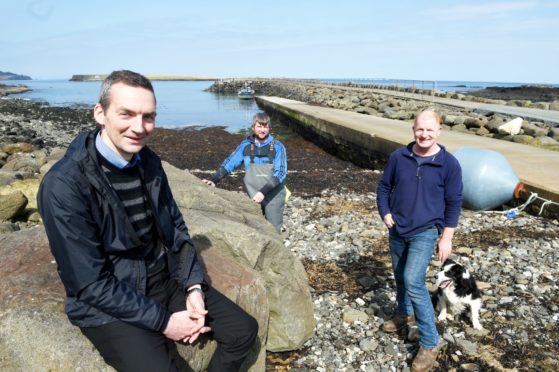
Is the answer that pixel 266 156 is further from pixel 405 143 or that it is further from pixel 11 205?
pixel 405 143

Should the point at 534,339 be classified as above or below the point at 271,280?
below

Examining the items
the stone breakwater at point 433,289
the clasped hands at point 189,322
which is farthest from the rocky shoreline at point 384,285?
the clasped hands at point 189,322

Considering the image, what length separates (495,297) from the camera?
5.23m

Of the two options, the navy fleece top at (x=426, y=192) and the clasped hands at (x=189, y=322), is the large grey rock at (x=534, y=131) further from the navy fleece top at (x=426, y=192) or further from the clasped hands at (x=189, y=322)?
the clasped hands at (x=189, y=322)

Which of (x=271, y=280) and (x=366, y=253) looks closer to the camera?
(x=271, y=280)

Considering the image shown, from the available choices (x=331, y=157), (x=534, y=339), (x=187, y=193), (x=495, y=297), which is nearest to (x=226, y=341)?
(x=187, y=193)

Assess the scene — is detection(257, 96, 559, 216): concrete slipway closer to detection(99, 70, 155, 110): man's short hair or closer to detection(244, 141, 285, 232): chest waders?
detection(244, 141, 285, 232): chest waders

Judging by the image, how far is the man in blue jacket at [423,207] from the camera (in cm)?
367

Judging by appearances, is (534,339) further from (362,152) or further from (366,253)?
(362,152)

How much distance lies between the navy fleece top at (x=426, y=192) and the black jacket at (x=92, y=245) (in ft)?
7.55

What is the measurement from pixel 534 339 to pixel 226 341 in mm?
3424

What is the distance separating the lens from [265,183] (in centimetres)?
555

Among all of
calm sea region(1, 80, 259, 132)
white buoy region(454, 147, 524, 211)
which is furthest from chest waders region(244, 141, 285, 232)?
calm sea region(1, 80, 259, 132)

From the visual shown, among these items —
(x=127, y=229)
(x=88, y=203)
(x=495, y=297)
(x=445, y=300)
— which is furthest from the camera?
(x=495, y=297)
